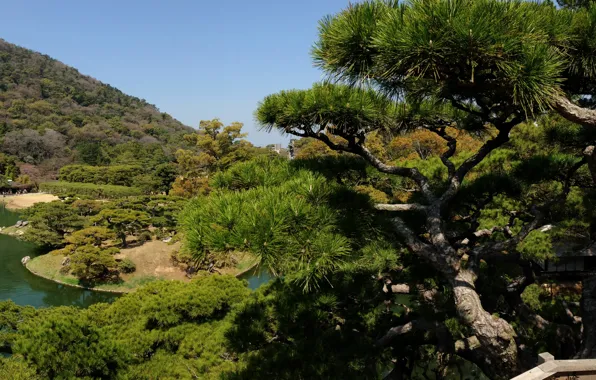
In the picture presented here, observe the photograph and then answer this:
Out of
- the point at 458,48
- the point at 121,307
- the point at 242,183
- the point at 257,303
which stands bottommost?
the point at 121,307

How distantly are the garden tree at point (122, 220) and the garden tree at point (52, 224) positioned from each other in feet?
3.08

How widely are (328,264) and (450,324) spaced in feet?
4.83

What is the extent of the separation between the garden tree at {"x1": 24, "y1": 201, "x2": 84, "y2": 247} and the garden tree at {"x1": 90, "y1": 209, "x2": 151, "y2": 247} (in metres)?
0.94

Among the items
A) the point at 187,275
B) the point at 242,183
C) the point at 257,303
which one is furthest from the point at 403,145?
the point at 242,183

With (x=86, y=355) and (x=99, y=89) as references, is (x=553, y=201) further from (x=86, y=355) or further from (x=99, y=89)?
(x=99, y=89)

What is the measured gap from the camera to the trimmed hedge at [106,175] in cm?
2461

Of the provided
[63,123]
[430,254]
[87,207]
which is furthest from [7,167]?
A: [430,254]

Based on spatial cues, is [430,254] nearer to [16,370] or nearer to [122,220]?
[16,370]

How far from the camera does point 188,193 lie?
15078mm

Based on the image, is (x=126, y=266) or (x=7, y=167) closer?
(x=126, y=266)

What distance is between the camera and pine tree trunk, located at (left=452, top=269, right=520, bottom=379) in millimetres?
1796

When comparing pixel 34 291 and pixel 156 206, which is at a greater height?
pixel 156 206

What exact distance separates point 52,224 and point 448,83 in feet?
47.9

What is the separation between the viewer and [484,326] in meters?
1.79
